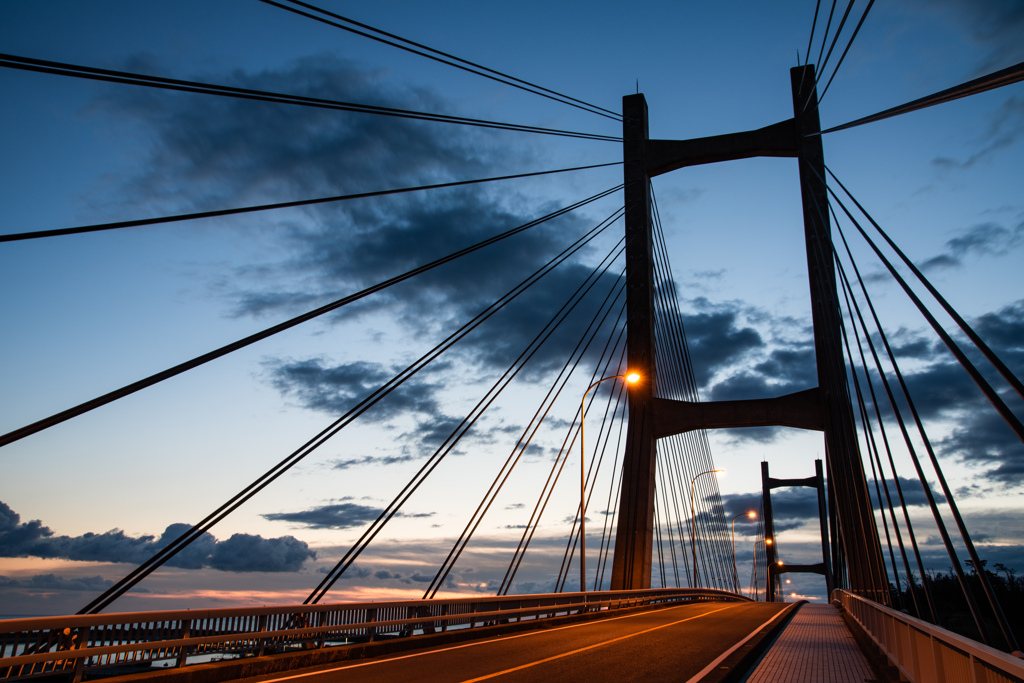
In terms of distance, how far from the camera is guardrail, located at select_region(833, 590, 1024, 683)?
4.68m

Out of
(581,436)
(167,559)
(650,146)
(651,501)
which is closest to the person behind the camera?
(167,559)

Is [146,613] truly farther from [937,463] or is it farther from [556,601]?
[556,601]

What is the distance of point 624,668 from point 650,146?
2210cm

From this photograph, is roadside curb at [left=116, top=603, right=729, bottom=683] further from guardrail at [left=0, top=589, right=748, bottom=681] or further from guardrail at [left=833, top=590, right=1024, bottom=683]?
guardrail at [left=833, top=590, right=1024, bottom=683]

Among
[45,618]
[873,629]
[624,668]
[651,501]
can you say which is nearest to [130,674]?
[45,618]

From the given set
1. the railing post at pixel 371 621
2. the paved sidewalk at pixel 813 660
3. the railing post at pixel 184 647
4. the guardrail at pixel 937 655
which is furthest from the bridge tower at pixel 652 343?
the railing post at pixel 184 647

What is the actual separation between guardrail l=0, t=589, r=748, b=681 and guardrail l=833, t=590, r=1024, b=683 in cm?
756

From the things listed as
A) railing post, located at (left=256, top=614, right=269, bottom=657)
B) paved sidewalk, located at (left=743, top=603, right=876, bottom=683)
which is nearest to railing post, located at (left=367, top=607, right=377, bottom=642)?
railing post, located at (left=256, top=614, right=269, bottom=657)

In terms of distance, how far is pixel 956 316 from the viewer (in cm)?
816

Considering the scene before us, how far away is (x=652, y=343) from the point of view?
28797mm

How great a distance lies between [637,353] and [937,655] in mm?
21970

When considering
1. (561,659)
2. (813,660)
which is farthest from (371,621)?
(813,660)

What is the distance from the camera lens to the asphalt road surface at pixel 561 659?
991 cm

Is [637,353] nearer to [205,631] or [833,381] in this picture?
[833,381]
